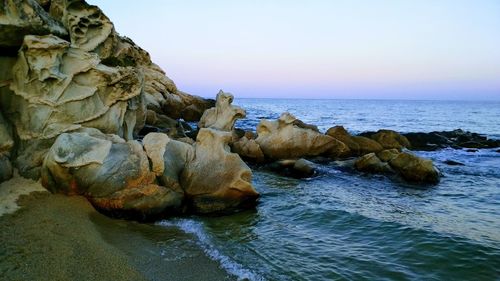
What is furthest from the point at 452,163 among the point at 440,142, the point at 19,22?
the point at 19,22

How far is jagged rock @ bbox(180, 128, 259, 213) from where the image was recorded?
39.8ft

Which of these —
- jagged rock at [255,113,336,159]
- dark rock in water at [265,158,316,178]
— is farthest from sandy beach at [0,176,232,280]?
jagged rock at [255,113,336,159]

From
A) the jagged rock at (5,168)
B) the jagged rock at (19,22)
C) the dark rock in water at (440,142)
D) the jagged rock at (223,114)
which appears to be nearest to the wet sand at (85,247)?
the jagged rock at (5,168)

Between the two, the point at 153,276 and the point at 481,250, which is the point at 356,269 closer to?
the point at 481,250

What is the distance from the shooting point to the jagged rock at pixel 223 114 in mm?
21250

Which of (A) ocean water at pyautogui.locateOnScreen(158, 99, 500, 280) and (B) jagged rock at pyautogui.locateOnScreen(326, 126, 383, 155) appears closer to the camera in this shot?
(A) ocean water at pyautogui.locateOnScreen(158, 99, 500, 280)

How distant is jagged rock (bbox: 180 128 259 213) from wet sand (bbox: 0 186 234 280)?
203 centimetres

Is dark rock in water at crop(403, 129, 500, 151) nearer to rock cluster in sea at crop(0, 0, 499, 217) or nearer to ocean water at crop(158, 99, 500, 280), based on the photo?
ocean water at crop(158, 99, 500, 280)

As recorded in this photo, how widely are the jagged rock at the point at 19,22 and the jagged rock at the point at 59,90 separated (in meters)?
0.37

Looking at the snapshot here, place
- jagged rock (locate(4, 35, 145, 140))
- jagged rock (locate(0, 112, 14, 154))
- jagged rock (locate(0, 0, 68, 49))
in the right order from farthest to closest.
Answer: jagged rock (locate(4, 35, 145, 140))
jagged rock (locate(0, 112, 14, 154))
jagged rock (locate(0, 0, 68, 49))

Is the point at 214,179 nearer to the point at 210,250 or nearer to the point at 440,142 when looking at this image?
the point at 210,250

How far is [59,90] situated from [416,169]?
1443 cm

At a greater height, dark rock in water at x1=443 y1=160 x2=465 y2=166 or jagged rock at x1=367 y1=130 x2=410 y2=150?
jagged rock at x1=367 y1=130 x2=410 y2=150

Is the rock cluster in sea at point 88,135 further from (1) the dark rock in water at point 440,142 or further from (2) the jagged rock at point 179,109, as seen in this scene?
(2) the jagged rock at point 179,109
